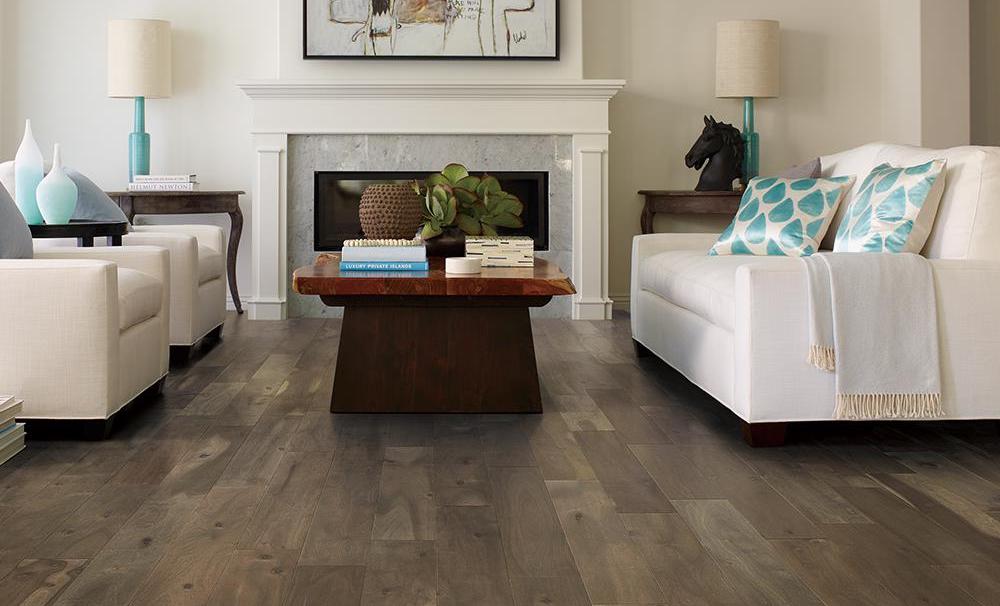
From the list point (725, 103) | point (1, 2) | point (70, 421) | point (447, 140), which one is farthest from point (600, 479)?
point (1, 2)

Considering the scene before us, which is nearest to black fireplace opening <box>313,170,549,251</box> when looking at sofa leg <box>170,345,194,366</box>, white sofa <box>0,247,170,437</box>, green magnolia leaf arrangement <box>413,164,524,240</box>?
sofa leg <box>170,345,194,366</box>

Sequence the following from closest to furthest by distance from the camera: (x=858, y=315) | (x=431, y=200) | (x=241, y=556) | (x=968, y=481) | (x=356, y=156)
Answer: (x=241, y=556) < (x=968, y=481) < (x=858, y=315) < (x=431, y=200) < (x=356, y=156)

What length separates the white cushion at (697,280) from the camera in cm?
320

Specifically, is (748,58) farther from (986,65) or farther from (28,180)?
(28,180)

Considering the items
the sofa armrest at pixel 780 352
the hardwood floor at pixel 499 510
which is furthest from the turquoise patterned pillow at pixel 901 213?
the hardwood floor at pixel 499 510

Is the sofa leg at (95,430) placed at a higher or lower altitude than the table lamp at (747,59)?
lower

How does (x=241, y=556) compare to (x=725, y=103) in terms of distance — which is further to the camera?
(x=725, y=103)

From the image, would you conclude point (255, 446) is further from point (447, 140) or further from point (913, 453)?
point (447, 140)

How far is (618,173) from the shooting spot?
21.3 ft

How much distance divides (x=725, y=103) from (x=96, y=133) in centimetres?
384

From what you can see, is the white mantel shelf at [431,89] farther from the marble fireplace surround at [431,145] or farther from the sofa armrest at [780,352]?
the sofa armrest at [780,352]

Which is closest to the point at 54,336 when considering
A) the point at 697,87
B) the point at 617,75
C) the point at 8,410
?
the point at 8,410

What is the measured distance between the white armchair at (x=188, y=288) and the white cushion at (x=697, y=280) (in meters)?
1.93

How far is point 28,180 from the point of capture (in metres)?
3.99
